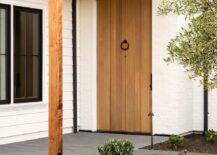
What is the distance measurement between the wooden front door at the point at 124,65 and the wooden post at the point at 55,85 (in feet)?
19.6

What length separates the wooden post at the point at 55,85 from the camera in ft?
24.0

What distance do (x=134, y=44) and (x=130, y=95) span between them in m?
1.20

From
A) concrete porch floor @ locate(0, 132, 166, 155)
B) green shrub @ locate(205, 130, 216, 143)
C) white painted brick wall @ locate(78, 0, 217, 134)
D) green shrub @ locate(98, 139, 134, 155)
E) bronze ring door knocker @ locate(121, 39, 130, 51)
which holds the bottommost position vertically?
concrete porch floor @ locate(0, 132, 166, 155)

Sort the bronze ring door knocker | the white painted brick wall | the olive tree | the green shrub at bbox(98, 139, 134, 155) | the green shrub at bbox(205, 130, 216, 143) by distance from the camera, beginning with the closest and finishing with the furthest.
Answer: the olive tree → the green shrub at bbox(98, 139, 134, 155) → the green shrub at bbox(205, 130, 216, 143) → the white painted brick wall → the bronze ring door knocker

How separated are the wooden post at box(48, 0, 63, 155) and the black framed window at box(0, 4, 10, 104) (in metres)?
4.50

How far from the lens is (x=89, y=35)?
45.5 ft

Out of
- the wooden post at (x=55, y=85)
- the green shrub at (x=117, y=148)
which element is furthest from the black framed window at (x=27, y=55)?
the wooden post at (x=55, y=85)

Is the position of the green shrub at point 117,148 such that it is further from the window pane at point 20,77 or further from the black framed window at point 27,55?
the window pane at point 20,77

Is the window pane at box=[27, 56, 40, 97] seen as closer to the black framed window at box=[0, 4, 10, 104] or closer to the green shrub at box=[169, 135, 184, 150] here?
the black framed window at box=[0, 4, 10, 104]

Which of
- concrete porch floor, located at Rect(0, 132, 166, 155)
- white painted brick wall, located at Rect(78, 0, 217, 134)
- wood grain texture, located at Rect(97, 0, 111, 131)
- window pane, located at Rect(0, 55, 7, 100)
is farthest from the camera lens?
wood grain texture, located at Rect(97, 0, 111, 131)

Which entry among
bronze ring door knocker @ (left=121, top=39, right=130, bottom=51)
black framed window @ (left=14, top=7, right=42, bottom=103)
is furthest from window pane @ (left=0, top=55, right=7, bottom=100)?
bronze ring door knocker @ (left=121, top=39, right=130, bottom=51)

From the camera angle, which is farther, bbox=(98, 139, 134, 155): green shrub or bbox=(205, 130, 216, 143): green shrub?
bbox=(205, 130, 216, 143): green shrub

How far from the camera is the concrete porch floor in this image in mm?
10633

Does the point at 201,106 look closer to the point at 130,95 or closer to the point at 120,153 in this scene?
the point at 130,95
